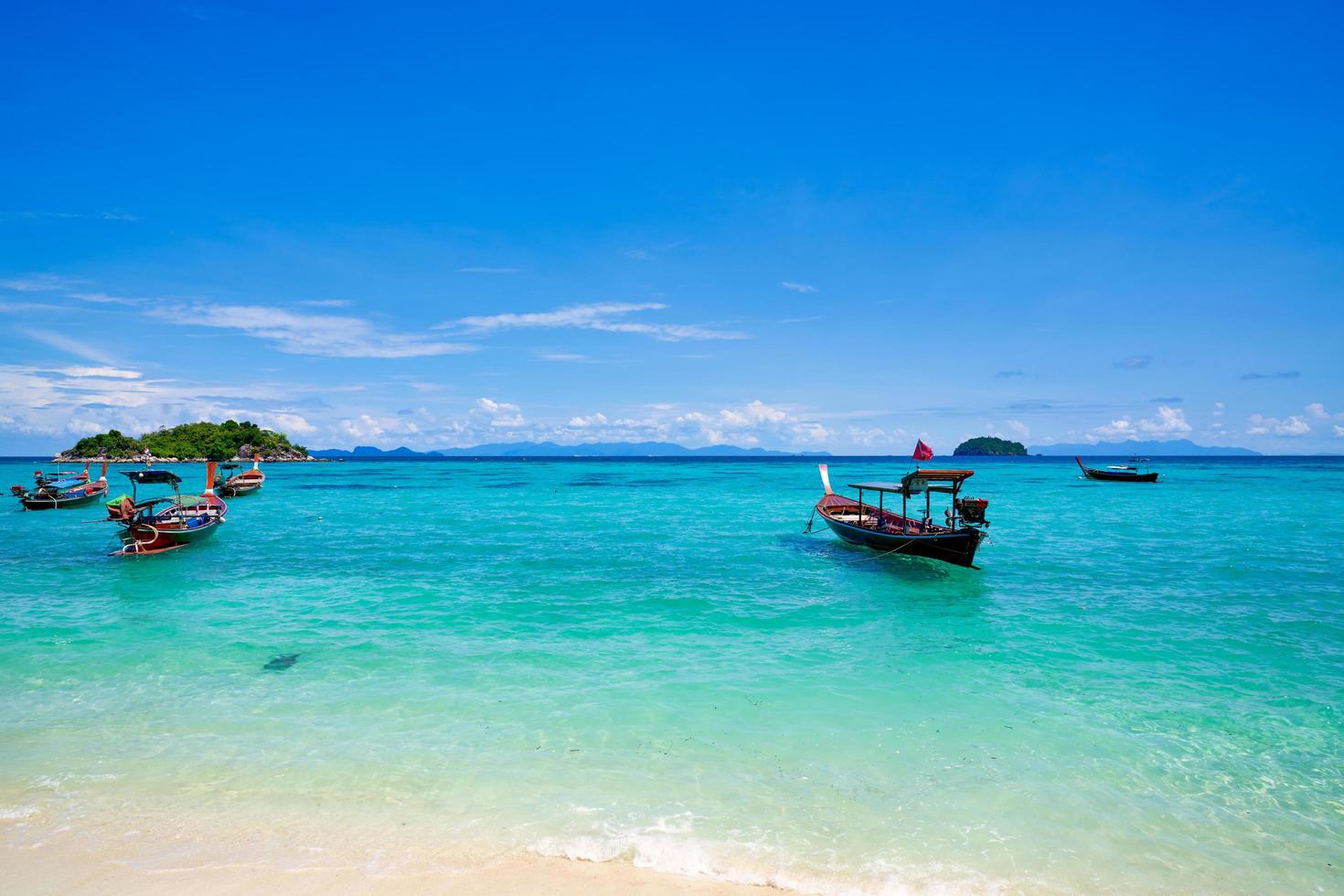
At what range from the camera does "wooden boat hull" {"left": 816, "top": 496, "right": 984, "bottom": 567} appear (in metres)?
24.0

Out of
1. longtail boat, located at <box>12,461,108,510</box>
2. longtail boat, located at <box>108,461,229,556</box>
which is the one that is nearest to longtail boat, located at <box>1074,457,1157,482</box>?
longtail boat, located at <box>108,461,229,556</box>

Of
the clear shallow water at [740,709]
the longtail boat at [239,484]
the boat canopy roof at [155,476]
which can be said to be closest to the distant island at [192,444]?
the longtail boat at [239,484]

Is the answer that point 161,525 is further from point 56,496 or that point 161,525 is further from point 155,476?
point 56,496

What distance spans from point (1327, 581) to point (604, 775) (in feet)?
84.5

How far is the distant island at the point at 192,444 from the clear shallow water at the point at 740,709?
14272 cm

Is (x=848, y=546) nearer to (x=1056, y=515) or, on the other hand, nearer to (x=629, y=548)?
(x=629, y=548)

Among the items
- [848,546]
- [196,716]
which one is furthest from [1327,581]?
[196,716]

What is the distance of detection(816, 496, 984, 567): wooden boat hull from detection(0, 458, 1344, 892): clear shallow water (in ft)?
2.18

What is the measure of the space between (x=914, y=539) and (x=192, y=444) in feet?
562

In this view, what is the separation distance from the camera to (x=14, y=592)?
21125 mm

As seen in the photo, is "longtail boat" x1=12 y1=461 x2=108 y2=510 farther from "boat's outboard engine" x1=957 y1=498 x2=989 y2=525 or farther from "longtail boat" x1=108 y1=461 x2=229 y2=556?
"boat's outboard engine" x1=957 y1=498 x2=989 y2=525

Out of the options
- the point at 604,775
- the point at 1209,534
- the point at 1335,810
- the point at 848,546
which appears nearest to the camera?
the point at 1335,810

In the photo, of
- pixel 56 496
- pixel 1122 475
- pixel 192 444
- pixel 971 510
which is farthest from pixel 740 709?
pixel 192 444

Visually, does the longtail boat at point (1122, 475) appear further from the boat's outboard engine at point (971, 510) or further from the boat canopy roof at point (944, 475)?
the boat canopy roof at point (944, 475)
